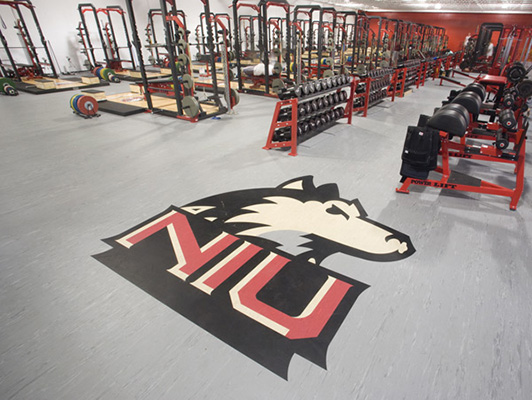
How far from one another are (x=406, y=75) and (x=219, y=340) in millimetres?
7841

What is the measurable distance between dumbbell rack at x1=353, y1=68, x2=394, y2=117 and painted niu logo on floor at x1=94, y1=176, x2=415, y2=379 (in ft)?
10.8

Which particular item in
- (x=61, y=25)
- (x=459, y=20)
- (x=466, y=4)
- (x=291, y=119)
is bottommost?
(x=291, y=119)

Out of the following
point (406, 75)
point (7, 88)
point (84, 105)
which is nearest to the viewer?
point (84, 105)

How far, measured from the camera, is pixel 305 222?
7.81ft

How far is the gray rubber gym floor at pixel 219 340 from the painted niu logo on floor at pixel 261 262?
76 mm

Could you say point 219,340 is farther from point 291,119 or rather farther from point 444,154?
point 291,119

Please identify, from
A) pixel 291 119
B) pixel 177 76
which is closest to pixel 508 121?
pixel 291 119

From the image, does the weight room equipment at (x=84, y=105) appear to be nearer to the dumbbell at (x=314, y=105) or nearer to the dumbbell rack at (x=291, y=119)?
the dumbbell rack at (x=291, y=119)

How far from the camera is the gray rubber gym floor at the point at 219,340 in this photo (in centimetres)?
129

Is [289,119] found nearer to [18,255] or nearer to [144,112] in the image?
[18,255]

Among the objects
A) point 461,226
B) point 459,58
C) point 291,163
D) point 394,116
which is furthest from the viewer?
point 459,58

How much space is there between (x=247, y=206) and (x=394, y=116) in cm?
423

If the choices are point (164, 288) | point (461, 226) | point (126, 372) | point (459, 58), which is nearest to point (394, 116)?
point (461, 226)

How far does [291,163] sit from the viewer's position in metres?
3.46
